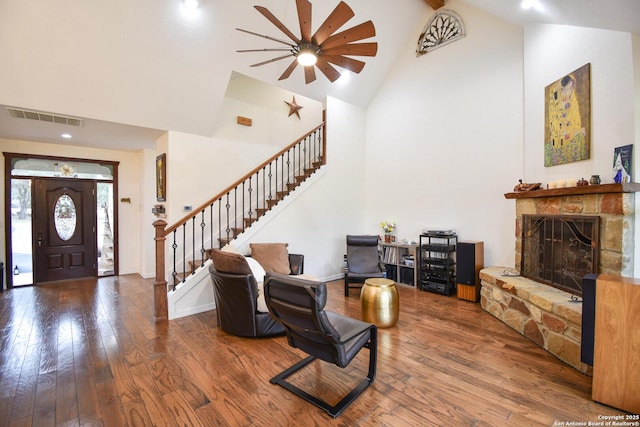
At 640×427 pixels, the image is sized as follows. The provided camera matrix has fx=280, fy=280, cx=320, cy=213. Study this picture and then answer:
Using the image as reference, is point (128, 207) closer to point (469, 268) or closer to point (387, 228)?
point (387, 228)

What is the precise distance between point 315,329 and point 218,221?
4196mm

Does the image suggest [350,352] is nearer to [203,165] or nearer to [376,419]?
[376,419]

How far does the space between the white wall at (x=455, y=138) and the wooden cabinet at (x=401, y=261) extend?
0.44 meters

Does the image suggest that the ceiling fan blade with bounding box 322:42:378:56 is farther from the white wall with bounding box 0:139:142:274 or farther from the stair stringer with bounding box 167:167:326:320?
the white wall with bounding box 0:139:142:274

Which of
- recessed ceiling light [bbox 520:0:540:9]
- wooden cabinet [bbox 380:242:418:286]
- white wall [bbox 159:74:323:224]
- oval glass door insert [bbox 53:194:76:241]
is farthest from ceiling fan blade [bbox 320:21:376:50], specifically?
oval glass door insert [bbox 53:194:76:241]

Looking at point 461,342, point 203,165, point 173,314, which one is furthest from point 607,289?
point 203,165

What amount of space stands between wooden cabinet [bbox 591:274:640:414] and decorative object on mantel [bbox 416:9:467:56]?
5.00 meters

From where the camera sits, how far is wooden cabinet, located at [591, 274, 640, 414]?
201cm

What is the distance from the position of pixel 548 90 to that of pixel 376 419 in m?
4.53

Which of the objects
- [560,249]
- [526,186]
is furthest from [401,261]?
[560,249]

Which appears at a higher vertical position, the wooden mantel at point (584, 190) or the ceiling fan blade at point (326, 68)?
the ceiling fan blade at point (326, 68)

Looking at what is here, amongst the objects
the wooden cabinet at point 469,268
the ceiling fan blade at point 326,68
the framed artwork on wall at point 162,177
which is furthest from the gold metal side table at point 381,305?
the framed artwork on wall at point 162,177

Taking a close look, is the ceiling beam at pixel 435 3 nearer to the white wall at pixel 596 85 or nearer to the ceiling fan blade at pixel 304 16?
the white wall at pixel 596 85

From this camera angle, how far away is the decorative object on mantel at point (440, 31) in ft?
→ 17.3
